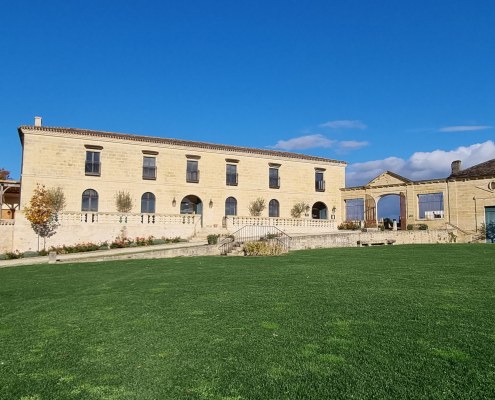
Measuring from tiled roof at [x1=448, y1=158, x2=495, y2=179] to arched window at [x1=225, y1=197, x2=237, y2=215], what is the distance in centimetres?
1664

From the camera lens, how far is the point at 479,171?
28469 millimetres

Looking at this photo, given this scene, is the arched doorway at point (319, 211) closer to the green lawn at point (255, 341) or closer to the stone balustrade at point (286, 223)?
the stone balustrade at point (286, 223)

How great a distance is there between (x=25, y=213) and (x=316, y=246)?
1620 cm

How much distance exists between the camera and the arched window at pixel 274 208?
107 ft

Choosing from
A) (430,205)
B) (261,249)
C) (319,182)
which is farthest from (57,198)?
(430,205)

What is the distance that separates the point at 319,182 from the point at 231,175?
8782 millimetres

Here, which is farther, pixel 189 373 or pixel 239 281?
pixel 239 281

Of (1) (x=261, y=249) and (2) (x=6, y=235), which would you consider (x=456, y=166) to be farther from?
(2) (x=6, y=235)

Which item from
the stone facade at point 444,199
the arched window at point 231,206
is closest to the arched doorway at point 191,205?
the arched window at point 231,206

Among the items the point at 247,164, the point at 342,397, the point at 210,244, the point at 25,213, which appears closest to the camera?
the point at 342,397

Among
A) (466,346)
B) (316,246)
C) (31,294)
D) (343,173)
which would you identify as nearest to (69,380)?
(466,346)

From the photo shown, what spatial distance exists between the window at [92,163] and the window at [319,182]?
61.4 ft

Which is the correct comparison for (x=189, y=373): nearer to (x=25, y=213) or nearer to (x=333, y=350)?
(x=333, y=350)

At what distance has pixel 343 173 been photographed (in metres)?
36.4
